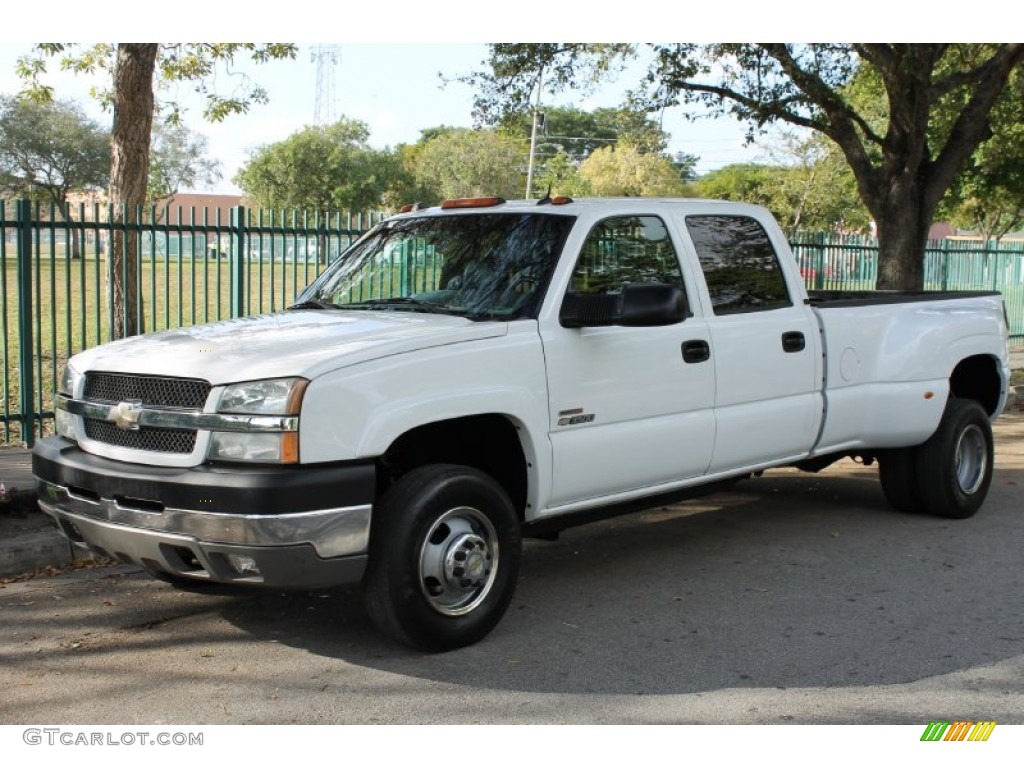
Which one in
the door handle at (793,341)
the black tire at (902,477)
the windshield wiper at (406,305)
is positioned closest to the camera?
the windshield wiper at (406,305)

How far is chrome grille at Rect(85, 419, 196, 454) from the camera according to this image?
4812 mm

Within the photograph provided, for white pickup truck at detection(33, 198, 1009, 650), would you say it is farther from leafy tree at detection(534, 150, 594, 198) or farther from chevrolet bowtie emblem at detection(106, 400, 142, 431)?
Result: leafy tree at detection(534, 150, 594, 198)

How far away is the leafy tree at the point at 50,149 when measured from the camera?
206 feet

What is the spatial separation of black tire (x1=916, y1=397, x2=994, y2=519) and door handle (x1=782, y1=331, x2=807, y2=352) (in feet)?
5.06

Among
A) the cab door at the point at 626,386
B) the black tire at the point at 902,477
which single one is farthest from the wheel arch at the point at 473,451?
the black tire at the point at 902,477

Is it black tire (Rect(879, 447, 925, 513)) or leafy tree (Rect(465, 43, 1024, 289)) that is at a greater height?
leafy tree (Rect(465, 43, 1024, 289))

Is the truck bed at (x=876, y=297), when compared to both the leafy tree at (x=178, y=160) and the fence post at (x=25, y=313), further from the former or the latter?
the leafy tree at (x=178, y=160)

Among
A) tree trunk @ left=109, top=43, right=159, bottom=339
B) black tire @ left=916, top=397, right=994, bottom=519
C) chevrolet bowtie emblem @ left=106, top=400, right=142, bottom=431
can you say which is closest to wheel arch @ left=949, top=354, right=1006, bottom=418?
black tire @ left=916, top=397, right=994, bottom=519

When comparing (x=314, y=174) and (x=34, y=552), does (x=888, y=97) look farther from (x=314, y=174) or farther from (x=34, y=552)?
(x=314, y=174)

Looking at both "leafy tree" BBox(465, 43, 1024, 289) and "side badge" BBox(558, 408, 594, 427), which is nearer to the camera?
"side badge" BBox(558, 408, 594, 427)

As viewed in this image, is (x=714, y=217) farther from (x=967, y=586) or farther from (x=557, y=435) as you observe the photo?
(x=967, y=586)

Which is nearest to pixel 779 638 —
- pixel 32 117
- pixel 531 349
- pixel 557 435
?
pixel 557 435

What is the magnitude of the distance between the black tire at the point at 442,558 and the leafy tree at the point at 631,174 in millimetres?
63673

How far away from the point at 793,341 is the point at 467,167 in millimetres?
70879
